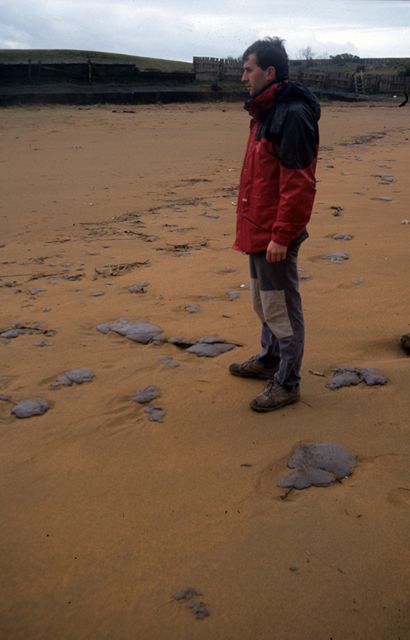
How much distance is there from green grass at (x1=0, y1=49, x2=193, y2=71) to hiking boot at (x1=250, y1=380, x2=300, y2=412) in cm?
2447

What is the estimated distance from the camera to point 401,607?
74.2 inches

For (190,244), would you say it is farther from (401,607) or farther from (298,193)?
(401,607)

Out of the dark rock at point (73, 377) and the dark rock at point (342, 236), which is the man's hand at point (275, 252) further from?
the dark rock at point (342, 236)

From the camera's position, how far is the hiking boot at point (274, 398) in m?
3.00

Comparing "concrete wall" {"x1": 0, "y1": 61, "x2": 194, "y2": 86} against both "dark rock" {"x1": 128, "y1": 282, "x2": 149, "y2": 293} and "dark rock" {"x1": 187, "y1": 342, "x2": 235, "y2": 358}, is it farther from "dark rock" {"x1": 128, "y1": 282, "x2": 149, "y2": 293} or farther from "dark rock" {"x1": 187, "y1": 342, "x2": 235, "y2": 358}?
"dark rock" {"x1": 187, "y1": 342, "x2": 235, "y2": 358}

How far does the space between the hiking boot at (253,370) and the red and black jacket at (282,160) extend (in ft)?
2.36

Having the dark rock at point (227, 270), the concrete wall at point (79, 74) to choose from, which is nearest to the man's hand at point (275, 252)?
the dark rock at point (227, 270)

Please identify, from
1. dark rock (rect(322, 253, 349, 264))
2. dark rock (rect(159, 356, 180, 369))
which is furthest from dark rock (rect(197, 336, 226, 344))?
dark rock (rect(322, 253, 349, 264))

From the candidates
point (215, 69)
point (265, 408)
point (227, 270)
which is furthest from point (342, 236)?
point (215, 69)

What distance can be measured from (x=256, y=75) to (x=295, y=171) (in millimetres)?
452


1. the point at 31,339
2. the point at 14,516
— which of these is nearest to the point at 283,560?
the point at 14,516

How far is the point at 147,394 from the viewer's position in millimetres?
3234

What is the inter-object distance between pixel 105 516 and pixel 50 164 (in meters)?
9.53

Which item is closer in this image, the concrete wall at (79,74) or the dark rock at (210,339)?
the dark rock at (210,339)
